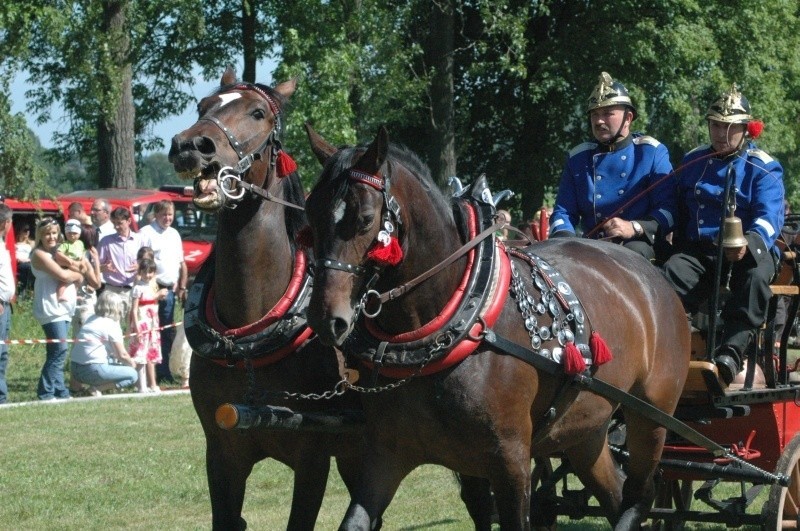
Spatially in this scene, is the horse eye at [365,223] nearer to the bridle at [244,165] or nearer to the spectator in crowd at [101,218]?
the bridle at [244,165]

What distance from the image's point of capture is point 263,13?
23656 millimetres

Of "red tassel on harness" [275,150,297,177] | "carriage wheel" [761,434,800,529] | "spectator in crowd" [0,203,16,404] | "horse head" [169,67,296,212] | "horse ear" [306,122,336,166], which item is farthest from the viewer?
"spectator in crowd" [0,203,16,404]

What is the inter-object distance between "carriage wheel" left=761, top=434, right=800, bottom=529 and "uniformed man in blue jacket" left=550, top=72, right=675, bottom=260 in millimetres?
1195

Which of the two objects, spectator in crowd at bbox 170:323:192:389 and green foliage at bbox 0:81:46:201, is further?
green foliage at bbox 0:81:46:201

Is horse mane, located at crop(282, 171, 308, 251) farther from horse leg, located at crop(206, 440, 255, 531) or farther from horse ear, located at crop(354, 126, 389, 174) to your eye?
horse ear, located at crop(354, 126, 389, 174)

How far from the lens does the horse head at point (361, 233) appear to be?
400 centimetres

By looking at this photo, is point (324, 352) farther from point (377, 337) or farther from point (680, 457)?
point (680, 457)

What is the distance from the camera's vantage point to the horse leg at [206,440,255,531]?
16.0 ft

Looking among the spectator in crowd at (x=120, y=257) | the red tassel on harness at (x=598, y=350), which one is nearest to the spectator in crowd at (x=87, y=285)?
the spectator in crowd at (x=120, y=257)

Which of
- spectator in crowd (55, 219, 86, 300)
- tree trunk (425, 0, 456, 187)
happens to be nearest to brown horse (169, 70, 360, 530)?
spectator in crowd (55, 219, 86, 300)

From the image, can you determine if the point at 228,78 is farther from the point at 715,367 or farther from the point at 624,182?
the point at 715,367

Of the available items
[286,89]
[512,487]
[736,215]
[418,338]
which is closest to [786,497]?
[736,215]

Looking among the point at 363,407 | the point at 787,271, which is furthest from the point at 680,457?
the point at 363,407

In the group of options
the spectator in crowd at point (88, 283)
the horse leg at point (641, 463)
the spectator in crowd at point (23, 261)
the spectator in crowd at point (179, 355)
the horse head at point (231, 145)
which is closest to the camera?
the horse head at point (231, 145)
